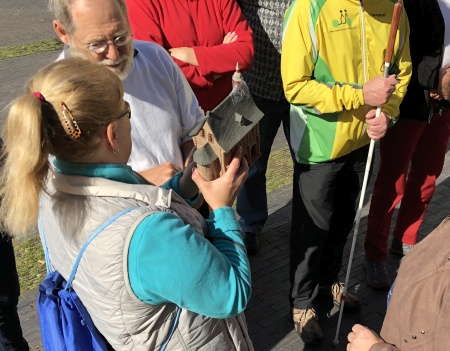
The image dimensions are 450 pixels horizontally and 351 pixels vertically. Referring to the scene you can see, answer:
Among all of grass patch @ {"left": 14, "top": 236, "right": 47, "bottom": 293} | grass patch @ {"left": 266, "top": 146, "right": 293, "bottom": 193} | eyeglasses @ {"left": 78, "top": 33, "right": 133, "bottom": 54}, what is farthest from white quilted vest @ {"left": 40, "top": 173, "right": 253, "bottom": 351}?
grass patch @ {"left": 266, "top": 146, "right": 293, "bottom": 193}

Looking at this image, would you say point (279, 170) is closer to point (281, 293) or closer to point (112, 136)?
point (281, 293)

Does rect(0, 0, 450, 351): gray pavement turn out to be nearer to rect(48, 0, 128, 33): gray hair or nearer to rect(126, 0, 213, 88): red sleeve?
rect(48, 0, 128, 33): gray hair

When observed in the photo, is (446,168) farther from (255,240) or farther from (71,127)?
(71,127)

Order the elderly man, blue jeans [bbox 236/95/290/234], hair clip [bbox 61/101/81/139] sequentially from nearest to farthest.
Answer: hair clip [bbox 61/101/81/139]
the elderly man
blue jeans [bbox 236/95/290/234]

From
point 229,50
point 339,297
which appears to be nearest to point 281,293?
point 339,297

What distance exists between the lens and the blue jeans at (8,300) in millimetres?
2955

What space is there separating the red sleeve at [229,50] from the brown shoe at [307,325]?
64.8 inches

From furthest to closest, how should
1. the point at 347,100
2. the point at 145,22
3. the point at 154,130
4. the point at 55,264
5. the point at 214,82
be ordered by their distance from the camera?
the point at 214,82 < the point at 145,22 < the point at 347,100 < the point at 154,130 < the point at 55,264

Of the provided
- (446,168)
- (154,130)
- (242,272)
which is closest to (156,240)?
(242,272)

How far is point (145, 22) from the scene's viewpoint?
313 cm

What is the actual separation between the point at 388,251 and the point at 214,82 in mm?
2133

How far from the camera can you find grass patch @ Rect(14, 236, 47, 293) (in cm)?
425

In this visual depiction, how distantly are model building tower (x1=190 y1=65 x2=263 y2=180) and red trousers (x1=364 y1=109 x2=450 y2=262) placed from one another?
76.7 inches

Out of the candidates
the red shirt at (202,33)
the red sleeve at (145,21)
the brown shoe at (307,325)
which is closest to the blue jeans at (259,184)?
the red shirt at (202,33)
